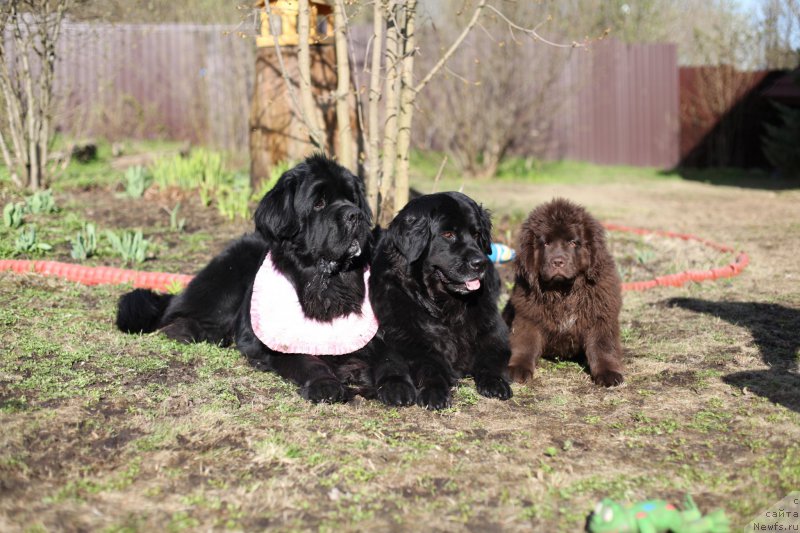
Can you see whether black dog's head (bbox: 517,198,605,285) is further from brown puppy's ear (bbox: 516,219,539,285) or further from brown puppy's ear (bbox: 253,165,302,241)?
brown puppy's ear (bbox: 253,165,302,241)

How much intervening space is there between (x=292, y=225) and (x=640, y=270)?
14.2ft

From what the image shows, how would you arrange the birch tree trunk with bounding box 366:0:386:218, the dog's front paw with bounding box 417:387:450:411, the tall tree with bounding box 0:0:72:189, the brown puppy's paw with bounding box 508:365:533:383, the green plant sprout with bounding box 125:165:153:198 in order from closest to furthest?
the dog's front paw with bounding box 417:387:450:411 → the brown puppy's paw with bounding box 508:365:533:383 → the birch tree trunk with bounding box 366:0:386:218 → the tall tree with bounding box 0:0:72:189 → the green plant sprout with bounding box 125:165:153:198

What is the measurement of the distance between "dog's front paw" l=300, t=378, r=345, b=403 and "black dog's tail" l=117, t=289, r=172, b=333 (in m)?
1.65

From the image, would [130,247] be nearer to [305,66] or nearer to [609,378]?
[305,66]

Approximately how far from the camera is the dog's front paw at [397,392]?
4.04m

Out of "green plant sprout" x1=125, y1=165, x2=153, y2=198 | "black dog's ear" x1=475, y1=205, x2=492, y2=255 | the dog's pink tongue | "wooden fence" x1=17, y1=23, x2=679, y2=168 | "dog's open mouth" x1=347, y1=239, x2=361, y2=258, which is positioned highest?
"wooden fence" x1=17, y1=23, x2=679, y2=168

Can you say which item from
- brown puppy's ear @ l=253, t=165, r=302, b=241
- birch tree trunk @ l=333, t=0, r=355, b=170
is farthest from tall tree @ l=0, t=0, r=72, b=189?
brown puppy's ear @ l=253, t=165, r=302, b=241

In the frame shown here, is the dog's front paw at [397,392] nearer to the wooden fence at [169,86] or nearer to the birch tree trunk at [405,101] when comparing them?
the birch tree trunk at [405,101]

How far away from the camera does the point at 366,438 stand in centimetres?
353

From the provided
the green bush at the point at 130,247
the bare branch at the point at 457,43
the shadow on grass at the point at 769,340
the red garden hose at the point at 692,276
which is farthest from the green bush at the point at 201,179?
the shadow on grass at the point at 769,340

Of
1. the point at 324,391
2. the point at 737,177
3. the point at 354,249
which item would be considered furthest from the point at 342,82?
the point at 737,177

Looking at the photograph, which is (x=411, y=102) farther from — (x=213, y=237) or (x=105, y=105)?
(x=105, y=105)

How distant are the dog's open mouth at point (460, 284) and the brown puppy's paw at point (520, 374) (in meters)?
0.58

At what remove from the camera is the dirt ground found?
2.86 metres
